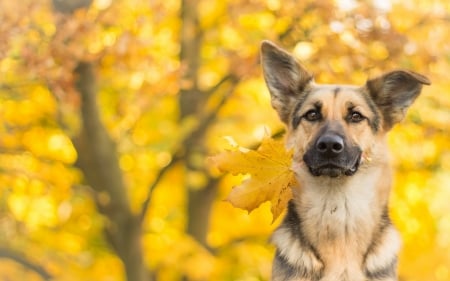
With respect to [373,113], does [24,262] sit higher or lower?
lower

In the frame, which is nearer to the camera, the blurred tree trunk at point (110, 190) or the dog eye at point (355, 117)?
the dog eye at point (355, 117)

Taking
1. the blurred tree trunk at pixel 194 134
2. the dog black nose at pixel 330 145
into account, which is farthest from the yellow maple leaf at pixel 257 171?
the blurred tree trunk at pixel 194 134

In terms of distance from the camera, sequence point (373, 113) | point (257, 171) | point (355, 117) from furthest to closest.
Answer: point (373, 113)
point (355, 117)
point (257, 171)

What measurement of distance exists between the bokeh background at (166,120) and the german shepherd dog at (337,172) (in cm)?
299

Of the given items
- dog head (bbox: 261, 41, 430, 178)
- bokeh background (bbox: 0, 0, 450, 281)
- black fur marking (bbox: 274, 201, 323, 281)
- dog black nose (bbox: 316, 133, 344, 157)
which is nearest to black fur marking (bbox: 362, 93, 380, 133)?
dog head (bbox: 261, 41, 430, 178)

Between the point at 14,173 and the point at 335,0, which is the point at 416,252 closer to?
the point at 335,0

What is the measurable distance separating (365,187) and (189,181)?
6187mm

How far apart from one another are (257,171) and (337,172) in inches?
19.7

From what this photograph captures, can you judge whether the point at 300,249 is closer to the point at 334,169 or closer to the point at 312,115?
the point at 334,169

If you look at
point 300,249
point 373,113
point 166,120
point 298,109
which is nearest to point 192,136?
point 166,120

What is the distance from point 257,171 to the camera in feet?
17.6

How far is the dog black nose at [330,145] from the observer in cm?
544

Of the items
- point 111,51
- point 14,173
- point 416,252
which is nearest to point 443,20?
point 416,252

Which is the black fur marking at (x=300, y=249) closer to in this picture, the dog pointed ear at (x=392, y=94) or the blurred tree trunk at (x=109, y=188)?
the dog pointed ear at (x=392, y=94)
